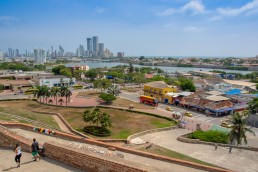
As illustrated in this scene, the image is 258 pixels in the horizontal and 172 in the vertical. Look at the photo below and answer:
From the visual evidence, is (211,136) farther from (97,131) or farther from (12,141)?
(12,141)

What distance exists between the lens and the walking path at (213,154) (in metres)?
19.7

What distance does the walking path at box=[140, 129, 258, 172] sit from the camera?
64.6ft

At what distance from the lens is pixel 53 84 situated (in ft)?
234

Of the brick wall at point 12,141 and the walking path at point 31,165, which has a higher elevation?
the brick wall at point 12,141

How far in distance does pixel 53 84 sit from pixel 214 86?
148ft

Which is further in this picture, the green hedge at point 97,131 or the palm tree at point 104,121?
the palm tree at point 104,121

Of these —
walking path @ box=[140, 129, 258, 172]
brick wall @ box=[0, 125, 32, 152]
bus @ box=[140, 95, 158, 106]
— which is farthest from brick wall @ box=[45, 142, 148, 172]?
bus @ box=[140, 95, 158, 106]

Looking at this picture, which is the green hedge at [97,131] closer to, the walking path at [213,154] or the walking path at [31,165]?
the walking path at [213,154]

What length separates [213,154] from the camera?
22391 millimetres

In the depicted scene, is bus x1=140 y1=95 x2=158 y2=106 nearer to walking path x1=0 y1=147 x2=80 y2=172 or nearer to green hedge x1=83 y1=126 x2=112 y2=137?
green hedge x1=83 y1=126 x2=112 y2=137

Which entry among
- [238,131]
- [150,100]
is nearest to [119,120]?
[150,100]

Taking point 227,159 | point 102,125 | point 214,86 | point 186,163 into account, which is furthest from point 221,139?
point 214,86

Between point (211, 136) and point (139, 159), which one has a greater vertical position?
point (139, 159)

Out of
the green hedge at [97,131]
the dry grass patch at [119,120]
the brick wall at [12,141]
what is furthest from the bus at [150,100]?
the brick wall at [12,141]
